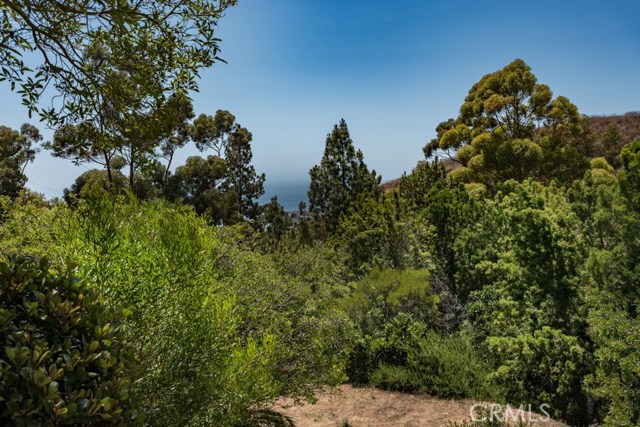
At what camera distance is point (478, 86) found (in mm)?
23281

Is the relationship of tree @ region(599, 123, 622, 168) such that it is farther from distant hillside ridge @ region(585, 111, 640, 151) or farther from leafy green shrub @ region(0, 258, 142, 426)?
leafy green shrub @ region(0, 258, 142, 426)

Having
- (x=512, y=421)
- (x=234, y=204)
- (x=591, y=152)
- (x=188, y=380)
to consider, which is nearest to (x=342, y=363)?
(x=512, y=421)

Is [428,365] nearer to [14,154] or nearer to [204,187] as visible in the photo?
[204,187]

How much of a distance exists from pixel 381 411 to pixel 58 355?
9029mm

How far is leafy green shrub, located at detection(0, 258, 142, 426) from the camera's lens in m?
1.77

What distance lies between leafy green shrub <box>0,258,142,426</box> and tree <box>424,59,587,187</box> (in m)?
19.7

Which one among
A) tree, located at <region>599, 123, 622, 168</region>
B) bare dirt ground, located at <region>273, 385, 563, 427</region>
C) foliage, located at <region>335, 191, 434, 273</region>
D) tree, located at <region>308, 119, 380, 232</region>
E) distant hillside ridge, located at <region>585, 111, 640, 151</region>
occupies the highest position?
distant hillside ridge, located at <region>585, 111, 640, 151</region>

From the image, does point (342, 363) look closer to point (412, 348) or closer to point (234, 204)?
point (412, 348)

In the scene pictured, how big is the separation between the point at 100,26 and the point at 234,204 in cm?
2692

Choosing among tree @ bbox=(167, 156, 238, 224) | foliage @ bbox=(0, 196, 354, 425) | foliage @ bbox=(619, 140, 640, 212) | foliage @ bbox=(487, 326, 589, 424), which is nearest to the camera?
foliage @ bbox=(0, 196, 354, 425)

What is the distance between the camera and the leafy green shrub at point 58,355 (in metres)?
1.77

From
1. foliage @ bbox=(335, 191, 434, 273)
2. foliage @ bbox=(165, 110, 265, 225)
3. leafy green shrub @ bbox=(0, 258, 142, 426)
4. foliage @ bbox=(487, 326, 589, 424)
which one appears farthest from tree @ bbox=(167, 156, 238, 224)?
leafy green shrub @ bbox=(0, 258, 142, 426)

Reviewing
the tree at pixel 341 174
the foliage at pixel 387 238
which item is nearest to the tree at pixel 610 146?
the tree at pixel 341 174

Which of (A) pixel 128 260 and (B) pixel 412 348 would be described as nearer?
(A) pixel 128 260
